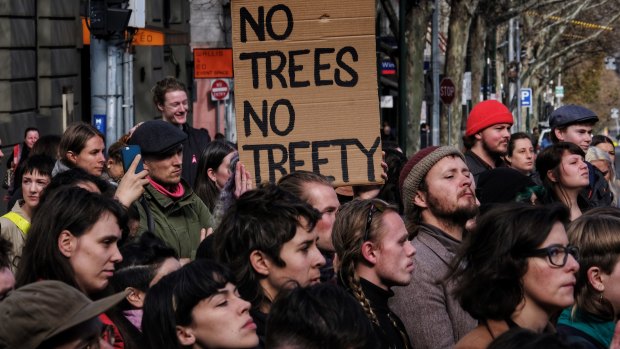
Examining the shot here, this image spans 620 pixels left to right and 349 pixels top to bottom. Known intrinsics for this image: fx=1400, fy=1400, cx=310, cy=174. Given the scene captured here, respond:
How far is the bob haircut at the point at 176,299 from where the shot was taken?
15.8 feet

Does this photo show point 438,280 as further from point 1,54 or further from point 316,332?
point 1,54

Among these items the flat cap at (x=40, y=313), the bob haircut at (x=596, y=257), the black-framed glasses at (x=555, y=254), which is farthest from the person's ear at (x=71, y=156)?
the flat cap at (x=40, y=313)

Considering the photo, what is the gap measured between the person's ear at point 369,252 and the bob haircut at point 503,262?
2.93ft

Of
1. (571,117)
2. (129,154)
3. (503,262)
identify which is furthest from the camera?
(571,117)

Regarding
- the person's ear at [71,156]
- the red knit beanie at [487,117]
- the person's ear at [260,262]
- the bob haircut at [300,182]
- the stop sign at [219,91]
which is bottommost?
the person's ear at [260,262]

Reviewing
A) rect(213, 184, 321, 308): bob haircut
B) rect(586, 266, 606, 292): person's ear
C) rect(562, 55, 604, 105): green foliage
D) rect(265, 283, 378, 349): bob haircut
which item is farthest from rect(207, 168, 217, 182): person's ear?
rect(562, 55, 604, 105): green foliage

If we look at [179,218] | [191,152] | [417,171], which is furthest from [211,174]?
[417,171]

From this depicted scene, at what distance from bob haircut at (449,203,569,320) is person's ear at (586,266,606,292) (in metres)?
0.67

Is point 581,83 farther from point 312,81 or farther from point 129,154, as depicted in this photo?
point 129,154

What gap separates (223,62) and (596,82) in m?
81.4

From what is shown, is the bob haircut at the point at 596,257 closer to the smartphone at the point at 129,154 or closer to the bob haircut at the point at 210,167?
the smartphone at the point at 129,154

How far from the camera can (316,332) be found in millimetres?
4188

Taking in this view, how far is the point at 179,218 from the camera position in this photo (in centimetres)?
798

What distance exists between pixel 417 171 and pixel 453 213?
0.31 metres
